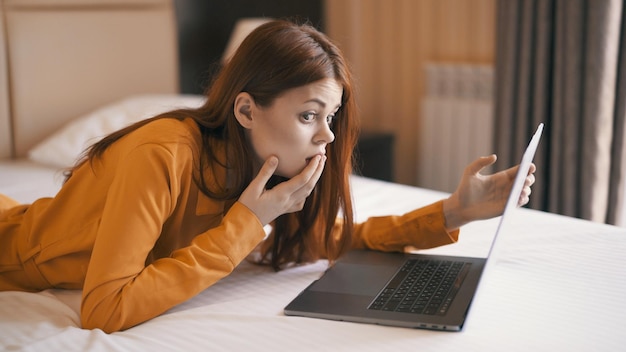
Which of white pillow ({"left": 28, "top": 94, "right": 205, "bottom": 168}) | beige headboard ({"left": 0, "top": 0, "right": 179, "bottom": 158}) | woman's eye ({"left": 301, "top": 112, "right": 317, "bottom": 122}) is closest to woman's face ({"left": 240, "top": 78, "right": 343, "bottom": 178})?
woman's eye ({"left": 301, "top": 112, "right": 317, "bottom": 122})

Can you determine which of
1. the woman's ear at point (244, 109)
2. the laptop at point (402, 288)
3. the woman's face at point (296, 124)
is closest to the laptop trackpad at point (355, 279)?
the laptop at point (402, 288)

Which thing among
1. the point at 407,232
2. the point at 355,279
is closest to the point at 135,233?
the point at 355,279

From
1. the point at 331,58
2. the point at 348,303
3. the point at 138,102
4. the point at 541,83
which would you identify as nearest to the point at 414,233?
the point at 348,303

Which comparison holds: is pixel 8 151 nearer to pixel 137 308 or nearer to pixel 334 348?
pixel 137 308

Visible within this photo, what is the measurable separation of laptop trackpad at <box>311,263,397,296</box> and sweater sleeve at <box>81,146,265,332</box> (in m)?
0.18

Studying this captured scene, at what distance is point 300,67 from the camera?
1.29 m

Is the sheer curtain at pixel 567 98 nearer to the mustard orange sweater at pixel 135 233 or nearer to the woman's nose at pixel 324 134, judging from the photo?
the mustard orange sweater at pixel 135 233

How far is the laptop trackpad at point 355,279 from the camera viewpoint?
4.47ft

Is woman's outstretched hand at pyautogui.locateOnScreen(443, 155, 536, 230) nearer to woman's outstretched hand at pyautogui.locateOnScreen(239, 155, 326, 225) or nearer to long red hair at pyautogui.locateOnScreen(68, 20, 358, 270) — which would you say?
long red hair at pyautogui.locateOnScreen(68, 20, 358, 270)

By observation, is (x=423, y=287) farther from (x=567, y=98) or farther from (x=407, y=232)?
(x=567, y=98)

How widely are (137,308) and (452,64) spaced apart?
2026mm

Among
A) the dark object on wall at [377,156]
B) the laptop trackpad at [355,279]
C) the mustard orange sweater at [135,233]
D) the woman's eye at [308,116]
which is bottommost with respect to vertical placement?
the dark object on wall at [377,156]

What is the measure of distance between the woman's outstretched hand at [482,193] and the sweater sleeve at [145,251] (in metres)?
0.43

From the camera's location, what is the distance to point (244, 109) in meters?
1.33
